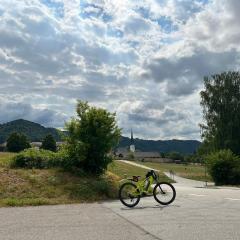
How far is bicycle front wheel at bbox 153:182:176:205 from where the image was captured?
1589 cm

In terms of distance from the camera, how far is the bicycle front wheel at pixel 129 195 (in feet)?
50.9

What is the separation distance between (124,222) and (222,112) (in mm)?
56618

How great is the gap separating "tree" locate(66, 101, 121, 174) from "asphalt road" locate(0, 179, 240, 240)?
5392 mm

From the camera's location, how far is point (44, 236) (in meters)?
9.83

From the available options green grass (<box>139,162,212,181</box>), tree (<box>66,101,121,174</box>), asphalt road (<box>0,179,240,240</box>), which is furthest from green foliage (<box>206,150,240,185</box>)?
asphalt road (<box>0,179,240,240</box>)

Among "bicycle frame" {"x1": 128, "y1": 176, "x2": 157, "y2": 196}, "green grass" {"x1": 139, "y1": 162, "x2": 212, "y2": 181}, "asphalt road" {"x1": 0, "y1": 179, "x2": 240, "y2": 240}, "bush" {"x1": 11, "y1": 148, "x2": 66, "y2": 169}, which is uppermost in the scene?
"green grass" {"x1": 139, "y1": 162, "x2": 212, "y2": 181}

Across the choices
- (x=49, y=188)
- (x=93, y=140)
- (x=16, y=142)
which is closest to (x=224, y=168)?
(x=93, y=140)

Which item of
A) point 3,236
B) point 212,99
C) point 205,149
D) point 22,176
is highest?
point 212,99

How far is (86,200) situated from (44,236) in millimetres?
7442

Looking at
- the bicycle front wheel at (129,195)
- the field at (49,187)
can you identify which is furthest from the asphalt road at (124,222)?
the field at (49,187)

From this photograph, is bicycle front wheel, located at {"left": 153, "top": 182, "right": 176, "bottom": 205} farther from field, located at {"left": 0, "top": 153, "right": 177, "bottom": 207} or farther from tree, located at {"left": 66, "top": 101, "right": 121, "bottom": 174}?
tree, located at {"left": 66, "top": 101, "right": 121, "bottom": 174}

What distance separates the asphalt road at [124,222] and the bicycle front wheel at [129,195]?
8.0 inches

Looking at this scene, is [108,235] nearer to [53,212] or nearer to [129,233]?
[129,233]

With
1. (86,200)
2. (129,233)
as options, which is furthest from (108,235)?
(86,200)
